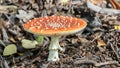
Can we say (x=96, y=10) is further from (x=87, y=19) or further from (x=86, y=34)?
(x=86, y=34)

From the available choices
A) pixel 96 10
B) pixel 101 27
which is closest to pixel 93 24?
pixel 101 27

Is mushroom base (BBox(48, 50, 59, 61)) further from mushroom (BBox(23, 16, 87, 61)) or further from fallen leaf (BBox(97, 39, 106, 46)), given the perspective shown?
fallen leaf (BBox(97, 39, 106, 46))

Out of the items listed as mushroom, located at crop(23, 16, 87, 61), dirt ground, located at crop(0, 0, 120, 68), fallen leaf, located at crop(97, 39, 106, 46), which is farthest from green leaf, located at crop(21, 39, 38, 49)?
fallen leaf, located at crop(97, 39, 106, 46)

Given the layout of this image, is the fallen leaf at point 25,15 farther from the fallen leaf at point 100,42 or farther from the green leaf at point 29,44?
the fallen leaf at point 100,42

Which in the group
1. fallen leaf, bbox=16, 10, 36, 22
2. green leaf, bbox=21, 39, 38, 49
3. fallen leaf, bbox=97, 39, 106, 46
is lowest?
fallen leaf, bbox=97, 39, 106, 46

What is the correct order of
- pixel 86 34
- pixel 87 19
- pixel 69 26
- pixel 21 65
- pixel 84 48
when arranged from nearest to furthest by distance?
pixel 69 26
pixel 21 65
pixel 84 48
pixel 86 34
pixel 87 19

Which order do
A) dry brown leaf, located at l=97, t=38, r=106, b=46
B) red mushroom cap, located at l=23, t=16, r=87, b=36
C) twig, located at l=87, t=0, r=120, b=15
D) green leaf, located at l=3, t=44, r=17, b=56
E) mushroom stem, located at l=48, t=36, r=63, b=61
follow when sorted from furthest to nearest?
twig, located at l=87, t=0, r=120, b=15
dry brown leaf, located at l=97, t=38, r=106, b=46
green leaf, located at l=3, t=44, r=17, b=56
mushroom stem, located at l=48, t=36, r=63, b=61
red mushroom cap, located at l=23, t=16, r=87, b=36
